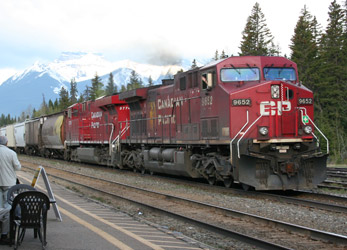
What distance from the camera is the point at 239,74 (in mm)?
12602

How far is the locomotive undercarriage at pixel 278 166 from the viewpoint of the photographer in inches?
451

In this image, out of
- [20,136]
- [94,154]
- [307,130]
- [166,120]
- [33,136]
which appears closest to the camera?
[307,130]

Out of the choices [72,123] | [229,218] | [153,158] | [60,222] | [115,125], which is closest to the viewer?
[60,222]

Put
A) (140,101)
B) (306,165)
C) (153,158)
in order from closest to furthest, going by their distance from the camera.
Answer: (306,165) < (153,158) < (140,101)

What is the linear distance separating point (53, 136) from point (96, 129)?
9.15 m

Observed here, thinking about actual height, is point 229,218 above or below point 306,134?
below

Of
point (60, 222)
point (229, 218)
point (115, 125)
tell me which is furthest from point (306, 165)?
point (115, 125)

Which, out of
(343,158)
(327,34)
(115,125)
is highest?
(327,34)

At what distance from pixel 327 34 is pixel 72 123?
128 feet

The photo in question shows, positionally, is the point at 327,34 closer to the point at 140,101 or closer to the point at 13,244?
the point at 140,101

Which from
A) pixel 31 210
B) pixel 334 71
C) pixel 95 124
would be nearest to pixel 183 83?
pixel 31 210

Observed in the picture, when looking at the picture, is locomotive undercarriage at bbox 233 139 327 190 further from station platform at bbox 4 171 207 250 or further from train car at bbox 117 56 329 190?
station platform at bbox 4 171 207 250

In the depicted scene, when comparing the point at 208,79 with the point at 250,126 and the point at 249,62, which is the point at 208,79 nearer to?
the point at 249,62

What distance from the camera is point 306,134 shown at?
471 inches
